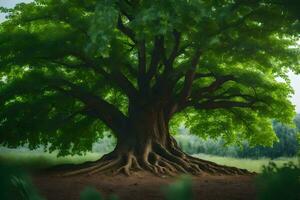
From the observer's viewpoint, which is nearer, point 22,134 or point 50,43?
point 50,43

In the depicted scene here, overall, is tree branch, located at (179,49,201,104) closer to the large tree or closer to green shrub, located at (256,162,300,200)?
the large tree

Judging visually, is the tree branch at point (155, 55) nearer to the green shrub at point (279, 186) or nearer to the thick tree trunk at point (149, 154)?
the thick tree trunk at point (149, 154)

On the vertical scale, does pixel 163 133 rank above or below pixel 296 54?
below

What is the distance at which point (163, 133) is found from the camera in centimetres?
2047

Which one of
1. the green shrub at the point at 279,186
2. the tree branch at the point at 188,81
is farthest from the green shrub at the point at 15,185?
the tree branch at the point at 188,81

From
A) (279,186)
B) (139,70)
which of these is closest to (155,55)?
(139,70)

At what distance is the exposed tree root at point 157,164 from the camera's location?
16625mm

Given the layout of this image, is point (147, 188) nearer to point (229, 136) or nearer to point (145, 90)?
point (145, 90)

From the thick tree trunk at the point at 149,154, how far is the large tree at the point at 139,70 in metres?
0.05

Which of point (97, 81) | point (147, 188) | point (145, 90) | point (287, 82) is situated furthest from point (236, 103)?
point (147, 188)

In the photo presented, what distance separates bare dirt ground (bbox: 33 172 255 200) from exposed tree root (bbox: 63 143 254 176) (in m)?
0.69

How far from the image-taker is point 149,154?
18.6m

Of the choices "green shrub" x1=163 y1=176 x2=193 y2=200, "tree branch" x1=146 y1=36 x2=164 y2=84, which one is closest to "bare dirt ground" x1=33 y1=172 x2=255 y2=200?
"tree branch" x1=146 y1=36 x2=164 y2=84

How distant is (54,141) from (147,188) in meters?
11.7
